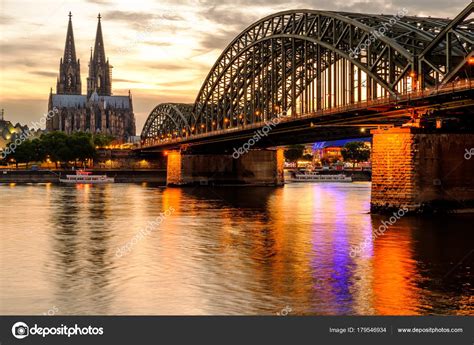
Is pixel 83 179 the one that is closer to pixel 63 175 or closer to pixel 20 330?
pixel 63 175

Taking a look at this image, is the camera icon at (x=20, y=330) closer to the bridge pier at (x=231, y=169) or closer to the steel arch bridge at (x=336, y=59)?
the steel arch bridge at (x=336, y=59)

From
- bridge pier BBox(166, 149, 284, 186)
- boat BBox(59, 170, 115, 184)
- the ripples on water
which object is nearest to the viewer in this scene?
the ripples on water

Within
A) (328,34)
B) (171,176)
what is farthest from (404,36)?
(171,176)

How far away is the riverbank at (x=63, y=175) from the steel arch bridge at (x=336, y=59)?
37581 mm

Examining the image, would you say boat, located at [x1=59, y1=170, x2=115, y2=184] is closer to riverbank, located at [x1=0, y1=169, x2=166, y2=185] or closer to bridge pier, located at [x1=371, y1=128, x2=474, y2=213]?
riverbank, located at [x1=0, y1=169, x2=166, y2=185]

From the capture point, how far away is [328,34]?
86312 millimetres

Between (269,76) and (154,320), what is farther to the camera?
(269,76)

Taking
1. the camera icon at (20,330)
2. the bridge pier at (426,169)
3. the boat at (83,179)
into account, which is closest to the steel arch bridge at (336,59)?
the bridge pier at (426,169)

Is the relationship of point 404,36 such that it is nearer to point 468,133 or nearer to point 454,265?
point 468,133

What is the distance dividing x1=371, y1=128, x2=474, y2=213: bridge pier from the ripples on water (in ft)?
8.52

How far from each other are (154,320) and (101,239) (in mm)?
24627

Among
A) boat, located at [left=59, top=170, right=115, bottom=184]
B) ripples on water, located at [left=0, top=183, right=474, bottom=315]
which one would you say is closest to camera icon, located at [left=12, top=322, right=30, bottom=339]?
ripples on water, located at [left=0, top=183, right=474, bottom=315]

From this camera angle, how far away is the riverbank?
171 metres

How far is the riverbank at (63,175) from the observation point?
171m
